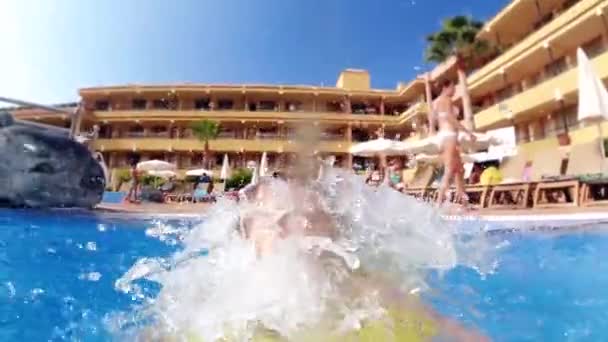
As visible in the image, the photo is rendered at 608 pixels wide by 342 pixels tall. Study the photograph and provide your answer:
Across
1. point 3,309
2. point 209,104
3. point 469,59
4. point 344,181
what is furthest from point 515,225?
point 209,104

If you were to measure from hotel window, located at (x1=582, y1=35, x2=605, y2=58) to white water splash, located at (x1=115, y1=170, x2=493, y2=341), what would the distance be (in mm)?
22846

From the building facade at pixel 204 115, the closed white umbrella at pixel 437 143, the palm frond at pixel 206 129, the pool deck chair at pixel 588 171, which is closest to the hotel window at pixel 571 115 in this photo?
the pool deck chair at pixel 588 171

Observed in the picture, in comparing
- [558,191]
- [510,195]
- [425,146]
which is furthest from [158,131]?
[558,191]

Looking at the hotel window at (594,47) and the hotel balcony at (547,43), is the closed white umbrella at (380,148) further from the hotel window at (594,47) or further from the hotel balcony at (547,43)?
the hotel window at (594,47)

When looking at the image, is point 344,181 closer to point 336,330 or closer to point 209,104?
point 336,330

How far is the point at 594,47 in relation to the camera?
22203mm

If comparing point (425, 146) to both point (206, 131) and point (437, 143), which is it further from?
point (206, 131)

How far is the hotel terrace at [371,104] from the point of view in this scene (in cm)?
2317

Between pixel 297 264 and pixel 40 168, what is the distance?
1194cm

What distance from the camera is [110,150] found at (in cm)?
3969

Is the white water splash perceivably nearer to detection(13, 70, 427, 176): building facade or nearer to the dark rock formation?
the dark rock formation

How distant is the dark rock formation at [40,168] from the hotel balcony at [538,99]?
1821 centimetres

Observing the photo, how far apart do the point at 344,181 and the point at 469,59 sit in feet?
101

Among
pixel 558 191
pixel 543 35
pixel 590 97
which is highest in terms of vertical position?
pixel 543 35
